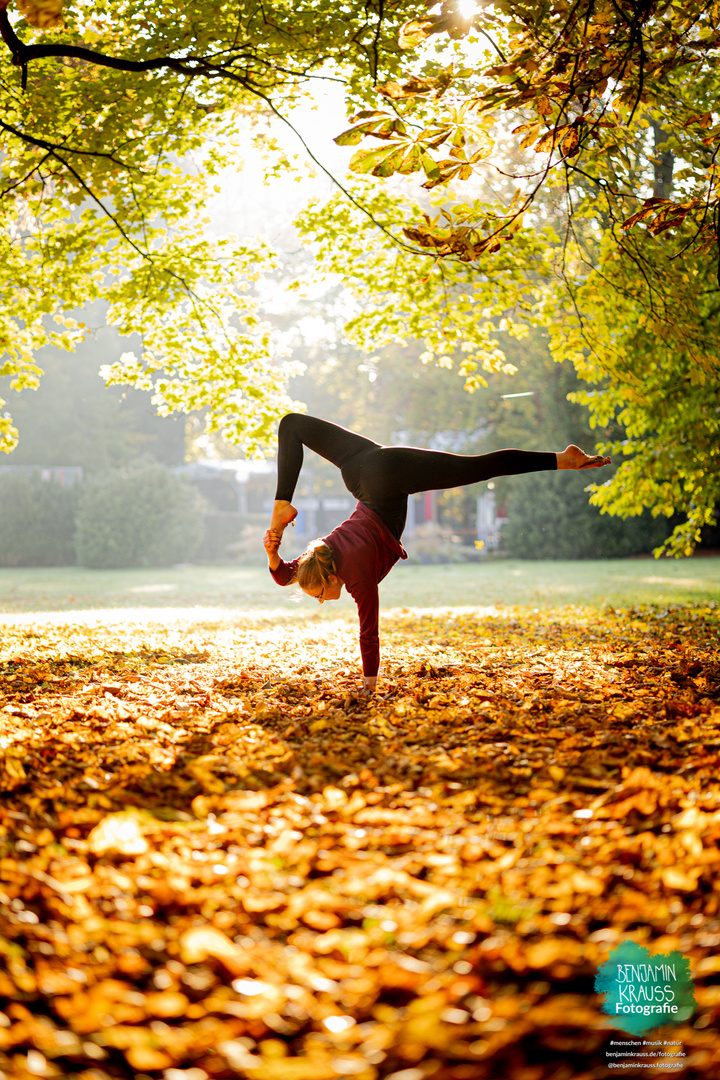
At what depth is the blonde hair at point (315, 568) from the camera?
14.6 ft

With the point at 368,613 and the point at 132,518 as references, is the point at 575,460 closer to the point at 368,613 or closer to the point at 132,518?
the point at 368,613

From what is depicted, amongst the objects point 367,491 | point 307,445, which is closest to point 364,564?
point 367,491

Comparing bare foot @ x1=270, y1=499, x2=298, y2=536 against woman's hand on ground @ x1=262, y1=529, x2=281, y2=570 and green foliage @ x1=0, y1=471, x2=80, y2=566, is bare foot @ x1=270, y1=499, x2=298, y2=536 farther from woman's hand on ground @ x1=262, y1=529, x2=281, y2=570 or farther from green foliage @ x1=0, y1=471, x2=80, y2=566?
green foliage @ x1=0, y1=471, x2=80, y2=566

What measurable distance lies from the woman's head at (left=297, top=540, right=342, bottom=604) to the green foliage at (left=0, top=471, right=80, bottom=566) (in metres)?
25.5

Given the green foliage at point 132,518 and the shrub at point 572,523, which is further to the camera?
the green foliage at point 132,518

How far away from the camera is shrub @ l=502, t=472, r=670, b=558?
25078 millimetres

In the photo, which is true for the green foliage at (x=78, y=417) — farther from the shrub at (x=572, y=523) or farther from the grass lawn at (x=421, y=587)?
the shrub at (x=572, y=523)

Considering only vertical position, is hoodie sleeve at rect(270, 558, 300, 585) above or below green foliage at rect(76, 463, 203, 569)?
below

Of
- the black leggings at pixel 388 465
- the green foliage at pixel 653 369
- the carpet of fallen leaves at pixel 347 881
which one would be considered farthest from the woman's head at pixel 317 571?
the green foliage at pixel 653 369

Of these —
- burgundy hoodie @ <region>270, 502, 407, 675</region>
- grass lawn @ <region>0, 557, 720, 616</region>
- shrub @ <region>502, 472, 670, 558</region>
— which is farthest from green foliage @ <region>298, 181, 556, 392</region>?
shrub @ <region>502, 472, 670, 558</region>

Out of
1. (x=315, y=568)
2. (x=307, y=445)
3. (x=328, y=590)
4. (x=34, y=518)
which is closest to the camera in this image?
(x=315, y=568)

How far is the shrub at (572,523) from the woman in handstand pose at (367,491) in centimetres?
2107

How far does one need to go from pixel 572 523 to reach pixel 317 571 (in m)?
22.3

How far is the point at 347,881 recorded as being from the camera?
7.47 feet
